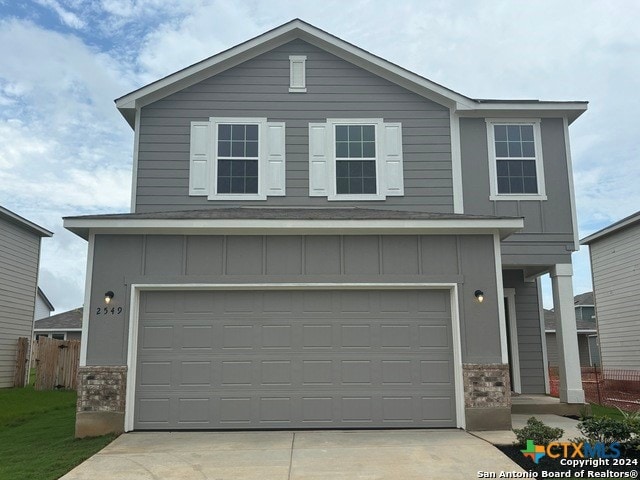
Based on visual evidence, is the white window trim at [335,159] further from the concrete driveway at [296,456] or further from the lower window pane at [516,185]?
the concrete driveway at [296,456]

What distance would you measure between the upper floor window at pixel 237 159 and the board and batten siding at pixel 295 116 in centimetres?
Result: 16

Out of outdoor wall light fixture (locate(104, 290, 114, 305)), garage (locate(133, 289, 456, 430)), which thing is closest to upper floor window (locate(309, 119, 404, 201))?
garage (locate(133, 289, 456, 430))

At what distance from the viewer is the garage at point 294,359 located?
9047mm

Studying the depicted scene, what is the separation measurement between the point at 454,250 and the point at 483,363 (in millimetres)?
1867

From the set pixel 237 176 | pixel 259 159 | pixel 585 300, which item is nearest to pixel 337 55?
pixel 259 159

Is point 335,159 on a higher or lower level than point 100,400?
higher

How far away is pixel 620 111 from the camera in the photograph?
18.5 meters

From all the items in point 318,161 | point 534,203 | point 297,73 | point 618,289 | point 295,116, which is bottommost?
point 618,289

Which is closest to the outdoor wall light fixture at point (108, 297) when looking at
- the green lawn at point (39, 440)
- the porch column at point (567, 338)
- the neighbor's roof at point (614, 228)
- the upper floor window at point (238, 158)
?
the green lawn at point (39, 440)

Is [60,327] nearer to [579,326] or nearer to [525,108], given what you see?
[579,326]

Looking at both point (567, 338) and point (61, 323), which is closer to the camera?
point (567, 338)

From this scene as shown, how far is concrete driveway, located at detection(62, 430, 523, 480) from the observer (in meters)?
6.52

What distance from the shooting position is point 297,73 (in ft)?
40.5

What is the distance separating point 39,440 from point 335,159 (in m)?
7.39
